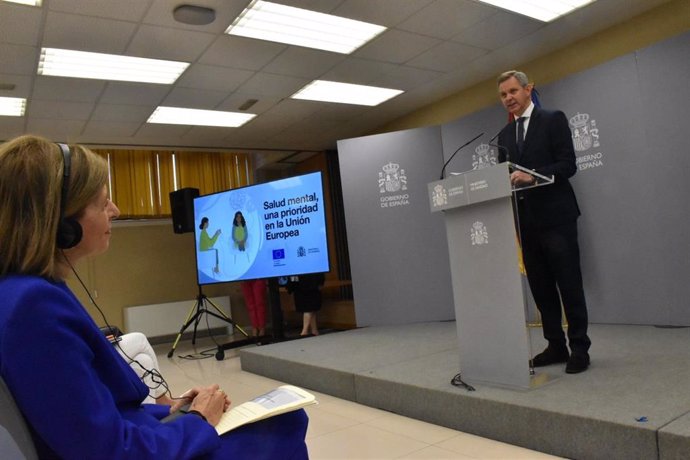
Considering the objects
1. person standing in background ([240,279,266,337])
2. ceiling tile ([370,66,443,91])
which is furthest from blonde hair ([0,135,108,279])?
person standing in background ([240,279,266,337])

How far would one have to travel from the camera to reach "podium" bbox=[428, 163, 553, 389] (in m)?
2.19

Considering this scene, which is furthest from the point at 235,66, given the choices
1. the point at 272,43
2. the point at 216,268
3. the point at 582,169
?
the point at 582,169

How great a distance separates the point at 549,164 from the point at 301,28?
2509mm

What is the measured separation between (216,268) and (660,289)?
158 inches

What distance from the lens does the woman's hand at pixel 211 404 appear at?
954 millimetres

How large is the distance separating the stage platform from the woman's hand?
1.39m

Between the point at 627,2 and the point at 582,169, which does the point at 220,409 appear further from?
the point at 627,2

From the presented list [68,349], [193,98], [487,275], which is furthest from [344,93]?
[68,349]

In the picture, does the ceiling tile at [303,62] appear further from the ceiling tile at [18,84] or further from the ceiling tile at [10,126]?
the ceiling tile at [10,126]

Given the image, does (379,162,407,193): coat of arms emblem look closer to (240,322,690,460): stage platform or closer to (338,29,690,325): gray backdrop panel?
(338,29,690,325): gray backdrop panel

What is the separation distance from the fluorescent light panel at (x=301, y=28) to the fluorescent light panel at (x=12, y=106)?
8.15 ft

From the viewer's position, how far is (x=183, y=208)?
241 inches

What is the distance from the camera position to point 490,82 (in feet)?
18.5

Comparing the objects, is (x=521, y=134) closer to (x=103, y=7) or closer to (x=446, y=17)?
(x=446, y=17)
